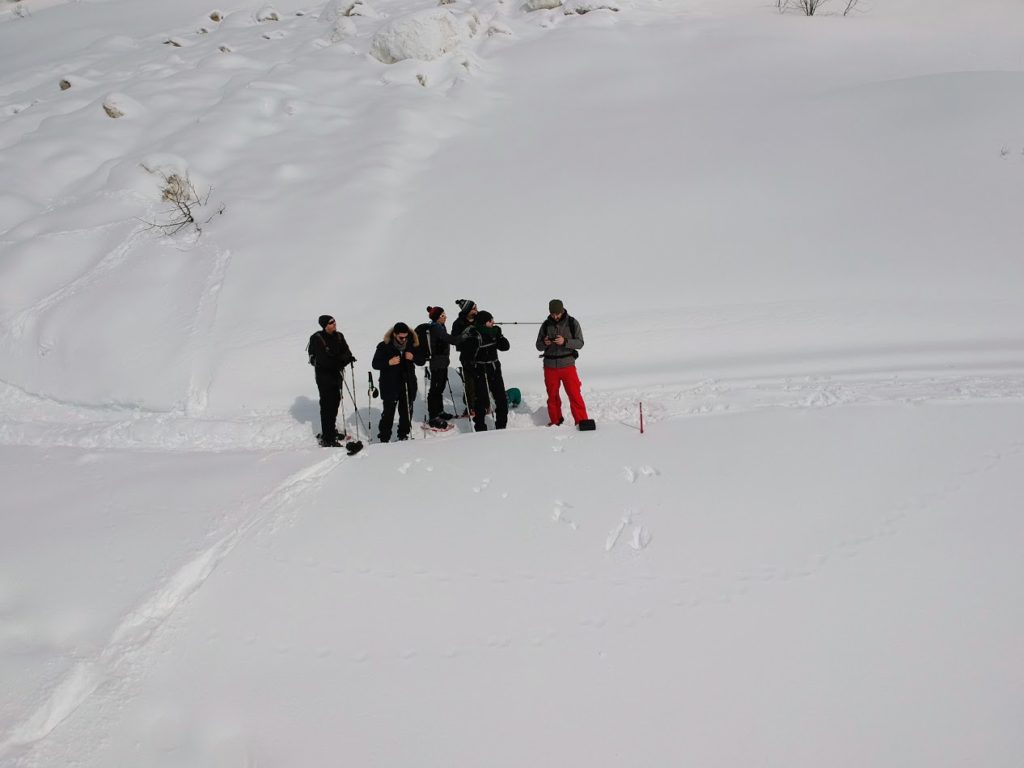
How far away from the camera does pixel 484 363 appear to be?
7.70m

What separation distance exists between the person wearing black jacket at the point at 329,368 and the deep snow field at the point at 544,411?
60cm

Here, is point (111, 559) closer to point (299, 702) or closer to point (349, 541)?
point (349, 541)

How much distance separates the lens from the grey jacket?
7105 mm

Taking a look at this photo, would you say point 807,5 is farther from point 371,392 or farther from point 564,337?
point 371,392

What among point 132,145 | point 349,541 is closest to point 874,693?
point 349,541

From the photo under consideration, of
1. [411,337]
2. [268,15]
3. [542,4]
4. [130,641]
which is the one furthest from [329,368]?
[268,15]

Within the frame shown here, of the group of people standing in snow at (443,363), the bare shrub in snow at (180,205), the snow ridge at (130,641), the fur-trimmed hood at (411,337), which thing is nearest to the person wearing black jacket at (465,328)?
the group of people standing in snow at (443,363)

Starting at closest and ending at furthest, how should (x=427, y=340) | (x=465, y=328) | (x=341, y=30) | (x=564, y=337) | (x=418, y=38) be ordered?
(x=564, y=337) → (x=465, y=328) → (x=427, y=340) → (x=418, y=38) → (x=341, y=30)

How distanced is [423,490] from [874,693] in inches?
145

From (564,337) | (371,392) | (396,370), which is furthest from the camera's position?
(371,392)

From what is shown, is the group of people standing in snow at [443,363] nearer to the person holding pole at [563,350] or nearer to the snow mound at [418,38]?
the person holding pole at [563,350]

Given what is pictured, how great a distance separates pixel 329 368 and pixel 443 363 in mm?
1377

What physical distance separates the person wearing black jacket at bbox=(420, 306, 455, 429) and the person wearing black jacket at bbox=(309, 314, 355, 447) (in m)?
0.96

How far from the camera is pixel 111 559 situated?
5.18m
